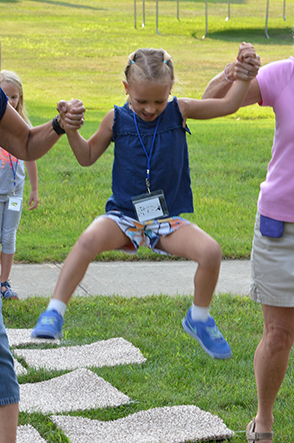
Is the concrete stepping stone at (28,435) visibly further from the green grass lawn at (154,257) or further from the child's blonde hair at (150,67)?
the child's blonde hair at (150,67)

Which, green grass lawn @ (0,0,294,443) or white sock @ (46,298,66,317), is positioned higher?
white sock @ (46,298,66,317)

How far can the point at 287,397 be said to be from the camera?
3998 millimetres

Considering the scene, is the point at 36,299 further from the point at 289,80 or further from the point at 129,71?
the point at 289,80

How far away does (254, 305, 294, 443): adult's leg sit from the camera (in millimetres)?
3168

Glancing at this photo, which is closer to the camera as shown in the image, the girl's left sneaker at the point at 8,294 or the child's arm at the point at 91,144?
the child's arm at the point at 91,144

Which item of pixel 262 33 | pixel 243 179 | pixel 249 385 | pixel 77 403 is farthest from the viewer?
pixel 262 33

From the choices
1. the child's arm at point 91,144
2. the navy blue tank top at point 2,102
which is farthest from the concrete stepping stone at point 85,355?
the navy blue tank top at point 2,102

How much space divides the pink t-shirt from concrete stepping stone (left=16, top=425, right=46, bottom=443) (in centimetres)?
164

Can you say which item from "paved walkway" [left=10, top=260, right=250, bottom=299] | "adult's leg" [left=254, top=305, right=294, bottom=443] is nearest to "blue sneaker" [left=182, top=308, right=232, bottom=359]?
"adult's leg" [left=254, top=305, right=294, bottom=443]

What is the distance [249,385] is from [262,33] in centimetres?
4369

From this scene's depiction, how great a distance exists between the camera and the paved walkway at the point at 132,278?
5.79 meters

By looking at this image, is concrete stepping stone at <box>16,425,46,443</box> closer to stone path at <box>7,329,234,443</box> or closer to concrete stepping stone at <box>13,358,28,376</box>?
stone path at <box>7,329,234,443</box>

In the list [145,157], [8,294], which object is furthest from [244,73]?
[8,294]

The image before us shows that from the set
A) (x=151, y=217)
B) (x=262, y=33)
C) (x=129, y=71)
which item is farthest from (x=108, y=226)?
(x=262, y=33)
